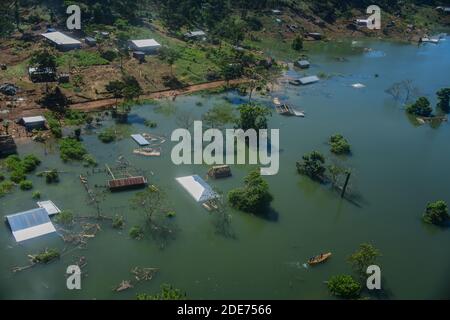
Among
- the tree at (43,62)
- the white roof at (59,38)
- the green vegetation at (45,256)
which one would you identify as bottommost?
the green vegetation at (45,256)

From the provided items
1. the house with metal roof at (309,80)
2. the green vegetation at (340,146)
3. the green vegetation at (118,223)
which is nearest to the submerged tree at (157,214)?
the green vegetation at (118,223)

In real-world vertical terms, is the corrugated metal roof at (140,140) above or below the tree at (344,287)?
below

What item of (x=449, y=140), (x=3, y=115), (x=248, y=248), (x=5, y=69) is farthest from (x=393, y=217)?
(x=5, y=69)

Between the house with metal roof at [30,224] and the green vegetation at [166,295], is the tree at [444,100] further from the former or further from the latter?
the house with metal roof at [30,224]

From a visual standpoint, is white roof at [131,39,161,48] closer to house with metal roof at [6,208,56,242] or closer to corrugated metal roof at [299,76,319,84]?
corrugated metal roof at [299,76,319,84]

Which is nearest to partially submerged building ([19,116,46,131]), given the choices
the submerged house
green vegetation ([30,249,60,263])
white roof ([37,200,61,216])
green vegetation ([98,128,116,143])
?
green vegetation ([98,128,116,143])

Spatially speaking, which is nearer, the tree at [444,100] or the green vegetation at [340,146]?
the green vegetation at [340,146]

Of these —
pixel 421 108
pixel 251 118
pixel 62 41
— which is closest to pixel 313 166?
pixel 251 118

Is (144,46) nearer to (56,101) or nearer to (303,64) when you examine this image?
(56,101)
